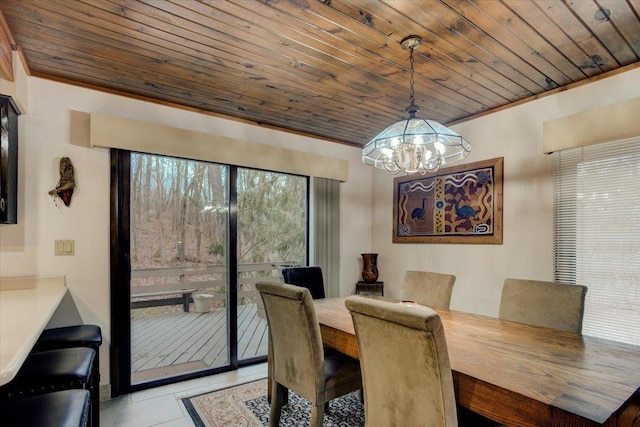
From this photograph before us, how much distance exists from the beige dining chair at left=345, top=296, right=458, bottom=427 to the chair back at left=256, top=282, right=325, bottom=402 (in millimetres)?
343

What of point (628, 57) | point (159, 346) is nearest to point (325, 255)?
point (159, 346)

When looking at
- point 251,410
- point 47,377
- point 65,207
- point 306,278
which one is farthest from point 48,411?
point 306,278

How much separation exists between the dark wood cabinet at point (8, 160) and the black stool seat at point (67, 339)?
2.48 ft

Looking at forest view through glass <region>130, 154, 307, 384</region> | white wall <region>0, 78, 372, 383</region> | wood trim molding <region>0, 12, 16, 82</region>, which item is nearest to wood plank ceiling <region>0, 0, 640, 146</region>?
wood trim molding <region>0, 12, 16, 82</region>

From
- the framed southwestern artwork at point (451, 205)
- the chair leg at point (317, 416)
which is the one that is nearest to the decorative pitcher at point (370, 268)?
the framed southwestern artwork at point (451, 205)

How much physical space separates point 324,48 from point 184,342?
2.72 m

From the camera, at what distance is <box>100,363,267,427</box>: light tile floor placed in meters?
2.27

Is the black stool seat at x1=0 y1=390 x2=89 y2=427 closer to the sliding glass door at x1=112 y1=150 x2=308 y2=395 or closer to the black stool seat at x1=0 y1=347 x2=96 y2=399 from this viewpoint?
the black stool seat at x1=0 y1=347 x2=96 y2=399

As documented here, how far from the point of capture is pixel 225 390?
274cm

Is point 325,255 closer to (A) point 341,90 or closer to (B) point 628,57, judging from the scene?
(A) point 341,90

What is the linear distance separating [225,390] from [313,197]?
2.06 meters

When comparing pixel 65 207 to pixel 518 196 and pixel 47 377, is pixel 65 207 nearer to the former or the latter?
pixel 47 377

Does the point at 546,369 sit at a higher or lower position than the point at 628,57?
lower

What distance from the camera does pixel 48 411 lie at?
3.85ft
